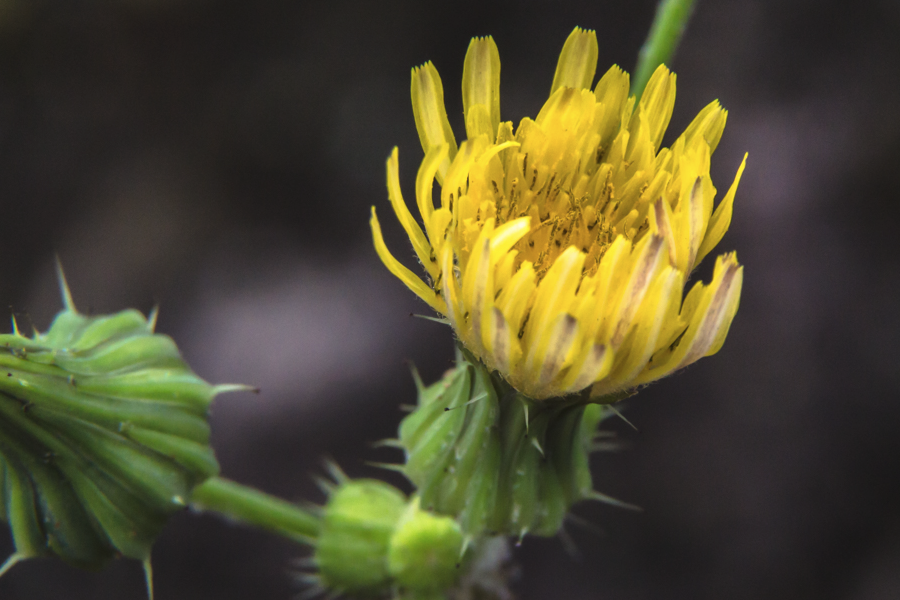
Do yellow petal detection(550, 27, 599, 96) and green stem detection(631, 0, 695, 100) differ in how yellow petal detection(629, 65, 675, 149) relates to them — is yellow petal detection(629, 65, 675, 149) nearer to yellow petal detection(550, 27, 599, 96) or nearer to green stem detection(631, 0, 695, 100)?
yellow petal detection(550, 27, 599, 96)

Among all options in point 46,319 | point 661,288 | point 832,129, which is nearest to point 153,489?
point 661,288

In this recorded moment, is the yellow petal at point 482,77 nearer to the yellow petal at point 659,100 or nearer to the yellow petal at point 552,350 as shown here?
the yellow petal at point 659,100

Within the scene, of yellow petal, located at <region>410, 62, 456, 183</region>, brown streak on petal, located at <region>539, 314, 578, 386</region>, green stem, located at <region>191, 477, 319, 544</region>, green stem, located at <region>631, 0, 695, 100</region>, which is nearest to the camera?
brown streak on petal, located at <region>539, 314, 578, 386</region>

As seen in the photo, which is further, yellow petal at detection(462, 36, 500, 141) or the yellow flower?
yellow petal at detection(462, 36, 500, 141)

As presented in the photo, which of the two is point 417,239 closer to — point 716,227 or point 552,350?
point 552,350

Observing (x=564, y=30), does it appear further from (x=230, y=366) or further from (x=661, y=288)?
(x=661, y=288)

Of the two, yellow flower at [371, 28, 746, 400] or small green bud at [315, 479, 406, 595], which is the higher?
yellow flower at [371, 28, 746, 400]

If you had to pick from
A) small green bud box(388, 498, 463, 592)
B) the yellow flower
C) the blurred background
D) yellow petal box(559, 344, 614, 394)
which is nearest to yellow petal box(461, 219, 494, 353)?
the yellow flower
